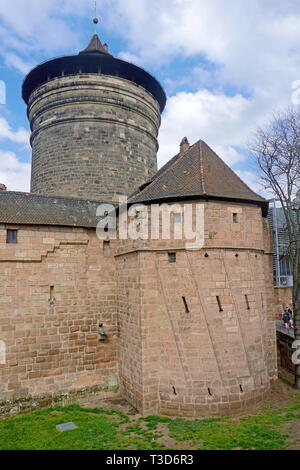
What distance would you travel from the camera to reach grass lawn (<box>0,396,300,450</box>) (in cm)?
732

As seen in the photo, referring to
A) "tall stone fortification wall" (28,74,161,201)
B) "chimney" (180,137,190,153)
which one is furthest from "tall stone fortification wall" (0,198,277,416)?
"tall stone fortification wall" (28,74,161,201)

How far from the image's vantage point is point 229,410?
8.94m

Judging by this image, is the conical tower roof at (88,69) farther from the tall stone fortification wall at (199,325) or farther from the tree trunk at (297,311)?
the tree trunk at (297,311)

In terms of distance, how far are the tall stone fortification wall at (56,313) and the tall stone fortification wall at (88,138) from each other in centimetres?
510

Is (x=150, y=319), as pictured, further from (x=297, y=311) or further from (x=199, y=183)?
(x=297, y=311)

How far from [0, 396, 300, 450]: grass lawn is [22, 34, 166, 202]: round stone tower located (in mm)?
9591

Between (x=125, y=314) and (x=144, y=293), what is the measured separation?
157cm

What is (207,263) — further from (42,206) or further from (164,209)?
(42,206)

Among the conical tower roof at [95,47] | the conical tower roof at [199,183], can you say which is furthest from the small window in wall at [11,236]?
the conical tower roof at [95,47]

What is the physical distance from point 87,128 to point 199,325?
11.2m

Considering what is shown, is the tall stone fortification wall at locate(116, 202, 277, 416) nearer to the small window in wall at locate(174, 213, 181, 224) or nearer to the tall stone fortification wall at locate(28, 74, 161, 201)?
the small window in wall at locate(174, 213, 181, 224)

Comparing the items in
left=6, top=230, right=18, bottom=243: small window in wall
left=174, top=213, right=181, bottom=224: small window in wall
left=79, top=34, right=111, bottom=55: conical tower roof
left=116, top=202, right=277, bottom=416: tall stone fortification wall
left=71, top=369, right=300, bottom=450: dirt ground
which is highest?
left=79, top=34, right=111, bottom=55: conical tower roof

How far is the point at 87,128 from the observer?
15648mm

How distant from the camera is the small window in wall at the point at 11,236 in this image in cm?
993
